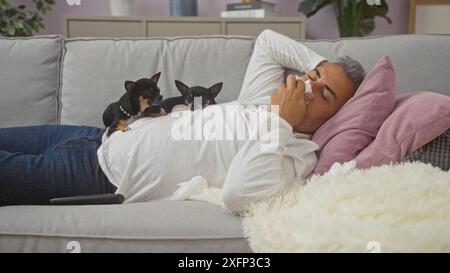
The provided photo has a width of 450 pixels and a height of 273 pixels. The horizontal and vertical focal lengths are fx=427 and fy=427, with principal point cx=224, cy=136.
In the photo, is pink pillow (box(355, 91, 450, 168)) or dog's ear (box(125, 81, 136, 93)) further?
dog's ear (box(125, 81, 136, 93))

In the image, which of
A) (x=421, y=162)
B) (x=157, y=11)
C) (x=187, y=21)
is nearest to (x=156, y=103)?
(x=421, y=162)

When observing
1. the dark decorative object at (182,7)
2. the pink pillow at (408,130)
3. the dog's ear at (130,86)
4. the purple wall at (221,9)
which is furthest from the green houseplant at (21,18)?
the pink pillow at (408,130)

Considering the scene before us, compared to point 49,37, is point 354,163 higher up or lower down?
lower down

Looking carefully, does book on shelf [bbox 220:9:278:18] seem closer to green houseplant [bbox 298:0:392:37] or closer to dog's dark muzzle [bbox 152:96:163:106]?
green houseplant [bbox 298:0:392:37]

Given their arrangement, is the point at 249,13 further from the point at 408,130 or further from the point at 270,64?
the point at 408,130

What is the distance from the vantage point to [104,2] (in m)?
2.75

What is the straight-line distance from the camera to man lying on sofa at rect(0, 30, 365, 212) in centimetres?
110

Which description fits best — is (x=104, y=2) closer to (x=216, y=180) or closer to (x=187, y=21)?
(x=187, y=21)

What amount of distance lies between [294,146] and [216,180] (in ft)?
0.79

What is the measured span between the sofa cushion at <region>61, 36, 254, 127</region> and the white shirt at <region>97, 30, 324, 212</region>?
244mm

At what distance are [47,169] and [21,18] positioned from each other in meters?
1.68

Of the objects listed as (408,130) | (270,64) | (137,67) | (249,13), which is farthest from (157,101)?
(249,13)

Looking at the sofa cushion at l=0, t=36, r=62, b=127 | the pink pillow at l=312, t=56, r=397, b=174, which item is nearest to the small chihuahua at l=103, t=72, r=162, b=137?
the sofa cushion at l=0, t=36, r=62, b=127

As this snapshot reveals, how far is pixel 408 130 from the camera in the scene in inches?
42.7
